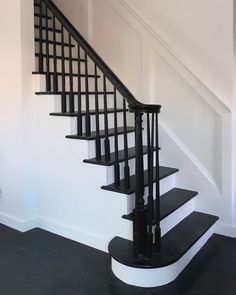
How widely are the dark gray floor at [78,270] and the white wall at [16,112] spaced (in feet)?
1.17

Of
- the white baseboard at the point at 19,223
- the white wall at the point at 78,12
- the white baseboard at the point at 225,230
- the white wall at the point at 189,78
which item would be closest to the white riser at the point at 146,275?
Result: the white baseboard at the point at 225,230

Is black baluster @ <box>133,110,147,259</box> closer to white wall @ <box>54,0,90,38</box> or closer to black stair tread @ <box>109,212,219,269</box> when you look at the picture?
black stair tread @ <box>109,212,219,269</box>

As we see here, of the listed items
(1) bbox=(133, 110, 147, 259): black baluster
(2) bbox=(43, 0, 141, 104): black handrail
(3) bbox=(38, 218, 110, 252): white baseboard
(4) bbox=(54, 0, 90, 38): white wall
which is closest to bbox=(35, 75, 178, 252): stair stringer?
(3) bbox=(38, 218, 110, 252): white baseboard

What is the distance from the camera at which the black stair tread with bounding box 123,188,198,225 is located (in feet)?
8.82

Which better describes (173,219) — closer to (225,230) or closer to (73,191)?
(225,230)

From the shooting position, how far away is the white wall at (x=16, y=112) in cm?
305

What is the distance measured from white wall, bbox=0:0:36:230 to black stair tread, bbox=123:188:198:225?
116 centimetres

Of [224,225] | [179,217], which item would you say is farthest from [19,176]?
[224,225]

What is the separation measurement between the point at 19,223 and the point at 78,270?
100 centimetres

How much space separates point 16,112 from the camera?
10.3 ft

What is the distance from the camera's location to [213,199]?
3.15 m

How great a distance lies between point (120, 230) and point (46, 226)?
898 mm

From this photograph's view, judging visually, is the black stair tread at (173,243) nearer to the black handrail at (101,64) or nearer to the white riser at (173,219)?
the white riser at (173,219)

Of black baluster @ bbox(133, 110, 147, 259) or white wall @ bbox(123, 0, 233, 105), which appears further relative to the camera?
white wall @ bbox(123, 0, 233, 105)
